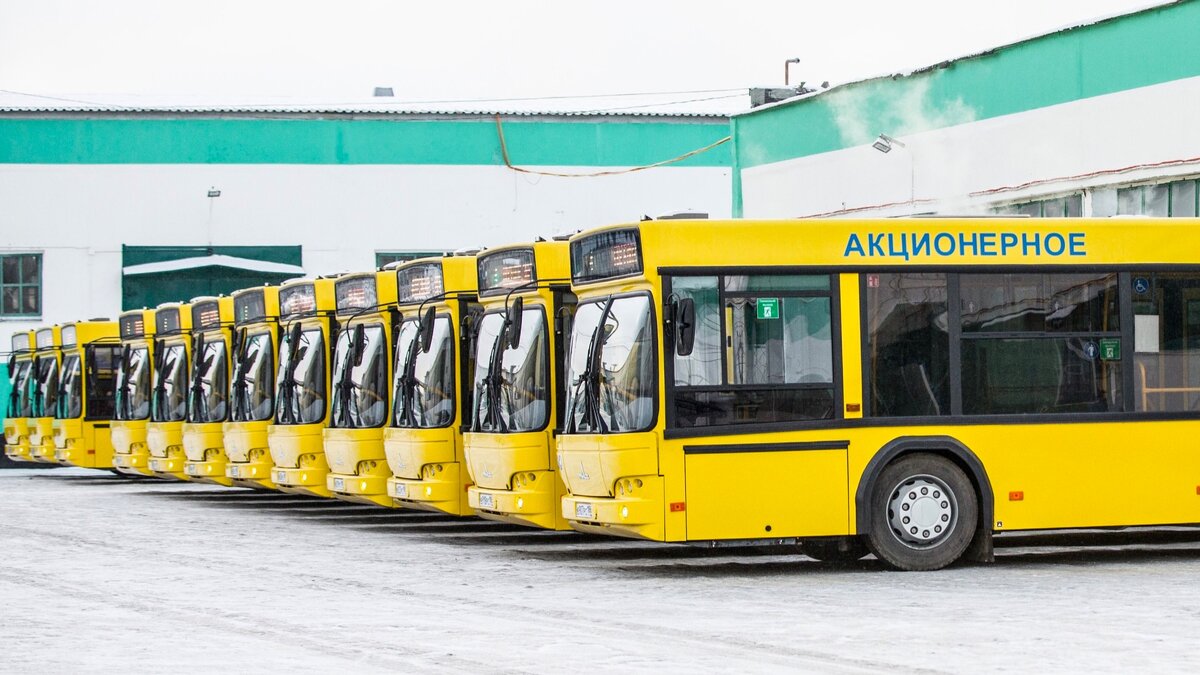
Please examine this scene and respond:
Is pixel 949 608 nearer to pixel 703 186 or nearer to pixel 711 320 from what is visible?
pixel 711 320

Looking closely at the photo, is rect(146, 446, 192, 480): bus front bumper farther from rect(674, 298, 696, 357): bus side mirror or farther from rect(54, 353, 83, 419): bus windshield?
rect(674, 298, 696, 357): bus side mirror

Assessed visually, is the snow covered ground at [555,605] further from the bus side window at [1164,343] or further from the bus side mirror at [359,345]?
the bus side mirror at [359,345]

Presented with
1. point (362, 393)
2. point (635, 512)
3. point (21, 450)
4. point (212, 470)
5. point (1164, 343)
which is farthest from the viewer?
point (21, 450)

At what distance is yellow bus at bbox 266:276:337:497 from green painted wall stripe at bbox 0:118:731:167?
24.8m

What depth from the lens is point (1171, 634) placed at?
37.9ft

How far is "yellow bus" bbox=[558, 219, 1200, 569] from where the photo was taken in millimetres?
15172

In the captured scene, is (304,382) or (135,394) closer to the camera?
(304,382)

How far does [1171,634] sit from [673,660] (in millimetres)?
2901

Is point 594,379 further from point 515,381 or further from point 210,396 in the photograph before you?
point 210,396

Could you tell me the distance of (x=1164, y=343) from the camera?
53.5 ft

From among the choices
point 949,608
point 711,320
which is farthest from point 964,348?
point 949,608

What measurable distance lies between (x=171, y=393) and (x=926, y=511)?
1589 cm

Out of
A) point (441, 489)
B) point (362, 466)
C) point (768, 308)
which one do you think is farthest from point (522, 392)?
point (362, 466)

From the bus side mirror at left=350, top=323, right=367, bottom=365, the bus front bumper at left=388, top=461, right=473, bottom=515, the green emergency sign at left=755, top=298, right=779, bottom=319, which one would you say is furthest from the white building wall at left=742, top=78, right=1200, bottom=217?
the green emergency sign at left=755, top=298, right=779, bottom=319
